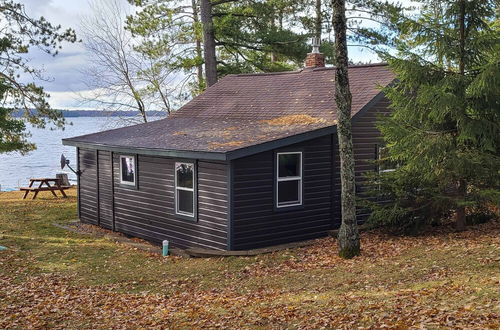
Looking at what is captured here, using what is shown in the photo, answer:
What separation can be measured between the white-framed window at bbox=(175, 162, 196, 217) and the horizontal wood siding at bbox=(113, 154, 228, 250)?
22 cm

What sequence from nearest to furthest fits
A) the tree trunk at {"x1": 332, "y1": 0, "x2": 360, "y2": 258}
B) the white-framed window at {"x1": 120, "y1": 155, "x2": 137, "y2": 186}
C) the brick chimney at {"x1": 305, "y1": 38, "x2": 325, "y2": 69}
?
the tree trunk at {"x1": 332, "y1": 0, "x2": 360, "y2": 258} < the white-framed window at {"x1": 120, "y1": 155, "x2": 137, "y2": 186} < the brick chimney at {"x1": 305, "y1": 38, "x2": 325, "y2": 69}

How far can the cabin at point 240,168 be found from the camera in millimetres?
14109

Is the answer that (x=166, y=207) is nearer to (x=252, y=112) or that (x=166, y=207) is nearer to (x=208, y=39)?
(x=252, y=112)

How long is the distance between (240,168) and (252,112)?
18.1 feet

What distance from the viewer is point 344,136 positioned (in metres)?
12.6

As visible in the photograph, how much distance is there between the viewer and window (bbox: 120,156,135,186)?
17.8 metres

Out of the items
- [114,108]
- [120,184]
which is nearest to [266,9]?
[114,108]

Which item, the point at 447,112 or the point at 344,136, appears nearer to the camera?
the point at 344,136

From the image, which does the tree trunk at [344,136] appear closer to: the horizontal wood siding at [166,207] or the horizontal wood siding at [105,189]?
the horizontal wood siding at [166,207]

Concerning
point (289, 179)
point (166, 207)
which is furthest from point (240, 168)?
point (166, 207)

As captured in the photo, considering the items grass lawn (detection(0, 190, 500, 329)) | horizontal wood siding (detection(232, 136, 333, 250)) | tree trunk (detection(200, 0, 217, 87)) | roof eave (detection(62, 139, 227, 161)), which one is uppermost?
tree trunk (detection(200, 0, 217, 87))

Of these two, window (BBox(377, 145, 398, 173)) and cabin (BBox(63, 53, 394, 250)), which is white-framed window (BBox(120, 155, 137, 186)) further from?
window (BBox(377, 145, 398, 173))

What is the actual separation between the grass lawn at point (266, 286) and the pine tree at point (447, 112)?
1452 millimetres

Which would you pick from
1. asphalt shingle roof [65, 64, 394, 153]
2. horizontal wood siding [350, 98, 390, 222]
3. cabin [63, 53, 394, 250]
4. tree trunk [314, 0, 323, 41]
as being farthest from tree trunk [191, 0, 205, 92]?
horizontal wood siding [350, 98, 390, 222]
